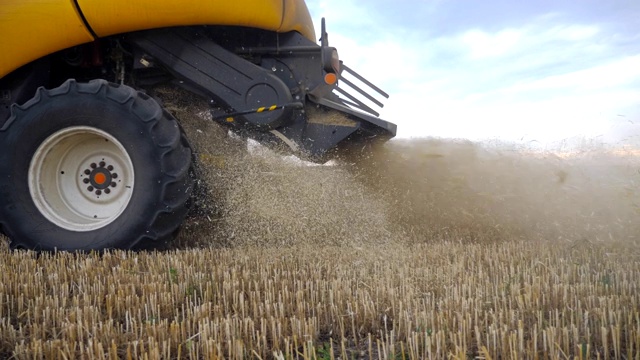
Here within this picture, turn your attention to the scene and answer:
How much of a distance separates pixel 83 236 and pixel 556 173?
13.6 ft

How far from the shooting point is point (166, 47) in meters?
4.16

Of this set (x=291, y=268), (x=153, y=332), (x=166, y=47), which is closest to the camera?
(x=153, y=332)

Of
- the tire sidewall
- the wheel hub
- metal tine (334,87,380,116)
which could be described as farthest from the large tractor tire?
metal tine (334,87,380,116)

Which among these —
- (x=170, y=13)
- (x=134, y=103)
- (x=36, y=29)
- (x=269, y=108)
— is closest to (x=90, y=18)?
(x=36, y=29)

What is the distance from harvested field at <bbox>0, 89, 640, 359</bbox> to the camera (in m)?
1.85

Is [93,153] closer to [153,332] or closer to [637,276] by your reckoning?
[153,332]

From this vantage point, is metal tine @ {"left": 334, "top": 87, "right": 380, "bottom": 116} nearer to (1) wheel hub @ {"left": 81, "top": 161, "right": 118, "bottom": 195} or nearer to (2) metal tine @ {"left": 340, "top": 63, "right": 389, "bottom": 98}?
(2) metal tine @ {"left": 340, "top": 63, "right": 389, "bottom": 98}

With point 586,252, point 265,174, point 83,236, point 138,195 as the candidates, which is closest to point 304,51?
point 265,174

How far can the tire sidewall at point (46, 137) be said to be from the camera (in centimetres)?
352

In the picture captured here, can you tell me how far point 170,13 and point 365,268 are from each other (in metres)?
2.28

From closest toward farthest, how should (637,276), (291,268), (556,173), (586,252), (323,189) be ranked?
(637,276), (291,268), (586,252), (323,189), (556,173)

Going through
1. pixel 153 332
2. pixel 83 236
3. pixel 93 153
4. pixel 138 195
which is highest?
pixel 93 153

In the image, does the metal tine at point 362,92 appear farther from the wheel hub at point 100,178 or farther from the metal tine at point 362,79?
the wheel hub at point 100,178

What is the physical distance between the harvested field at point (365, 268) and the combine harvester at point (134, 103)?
10.3 inches
